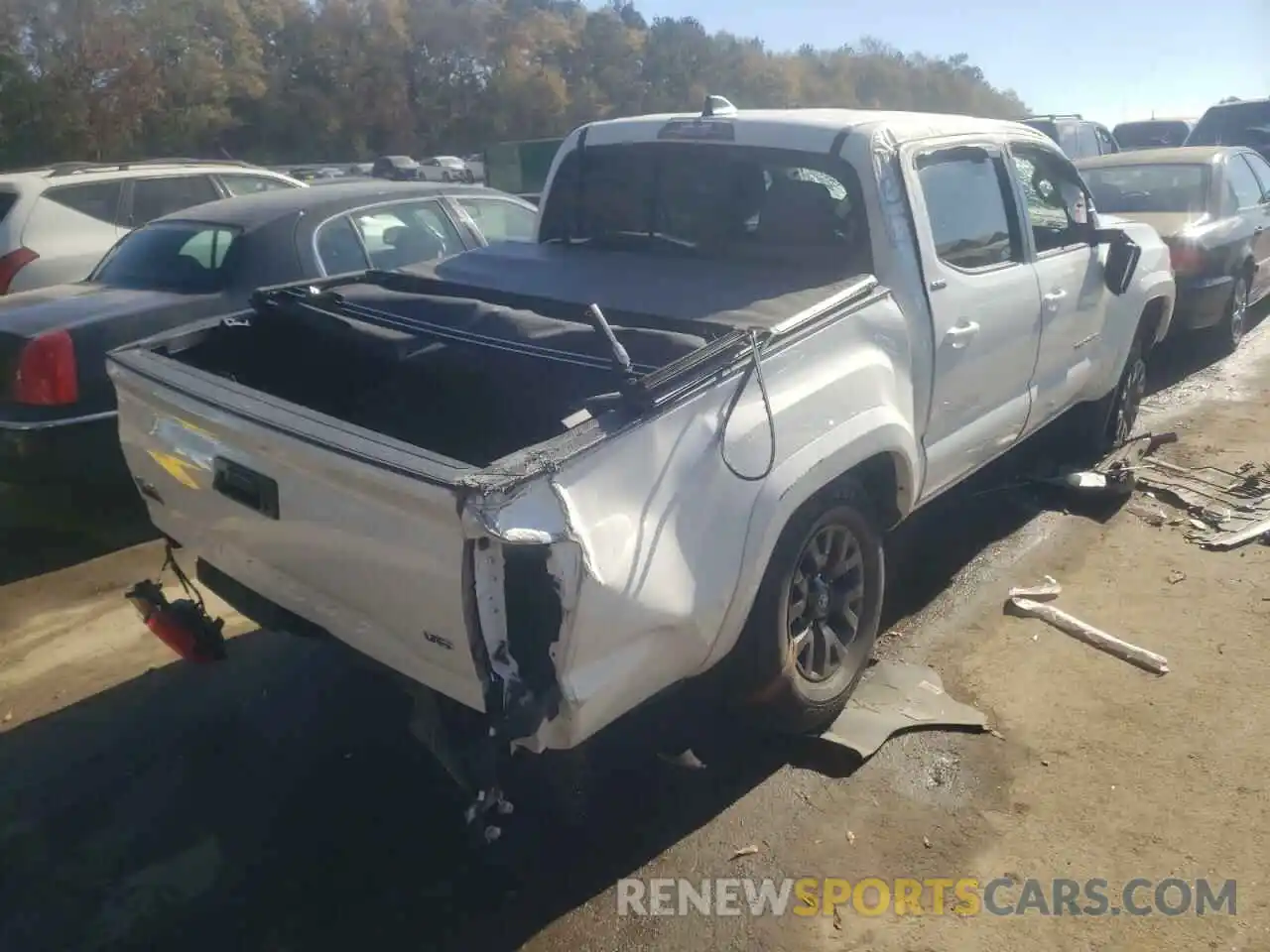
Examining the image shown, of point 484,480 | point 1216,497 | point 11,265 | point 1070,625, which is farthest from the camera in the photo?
point 11,265

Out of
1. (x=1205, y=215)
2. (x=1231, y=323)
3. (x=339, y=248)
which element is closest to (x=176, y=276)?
(x=339, y=248)

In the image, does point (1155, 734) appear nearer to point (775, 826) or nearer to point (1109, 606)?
point (1109, 606)

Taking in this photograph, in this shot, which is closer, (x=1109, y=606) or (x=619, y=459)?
(x=619, y=459)

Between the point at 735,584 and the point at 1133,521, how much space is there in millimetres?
3303

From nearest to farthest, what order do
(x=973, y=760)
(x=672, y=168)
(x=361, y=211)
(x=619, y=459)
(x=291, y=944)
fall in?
(x=619, y=459)
(x=291, y=944)
(x=973, y=760)
(x=672, y=168)
(x=361, y=211)

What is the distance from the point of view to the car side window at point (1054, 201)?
4957 mm

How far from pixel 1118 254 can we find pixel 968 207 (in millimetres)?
1288

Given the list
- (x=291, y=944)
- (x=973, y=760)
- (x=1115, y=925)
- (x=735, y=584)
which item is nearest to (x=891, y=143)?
(x=735, y=584)

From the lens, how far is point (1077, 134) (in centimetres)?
1520

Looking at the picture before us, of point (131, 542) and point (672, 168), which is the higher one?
point (672, 168)

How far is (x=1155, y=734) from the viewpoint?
361 cm

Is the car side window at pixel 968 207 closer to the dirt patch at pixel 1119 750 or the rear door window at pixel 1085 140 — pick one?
the dirt patch at pixel 1119 750

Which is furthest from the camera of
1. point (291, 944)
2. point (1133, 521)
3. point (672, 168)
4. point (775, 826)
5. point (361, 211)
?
point (361, 211)

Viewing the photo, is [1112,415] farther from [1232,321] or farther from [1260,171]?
Result: [1260,171]
